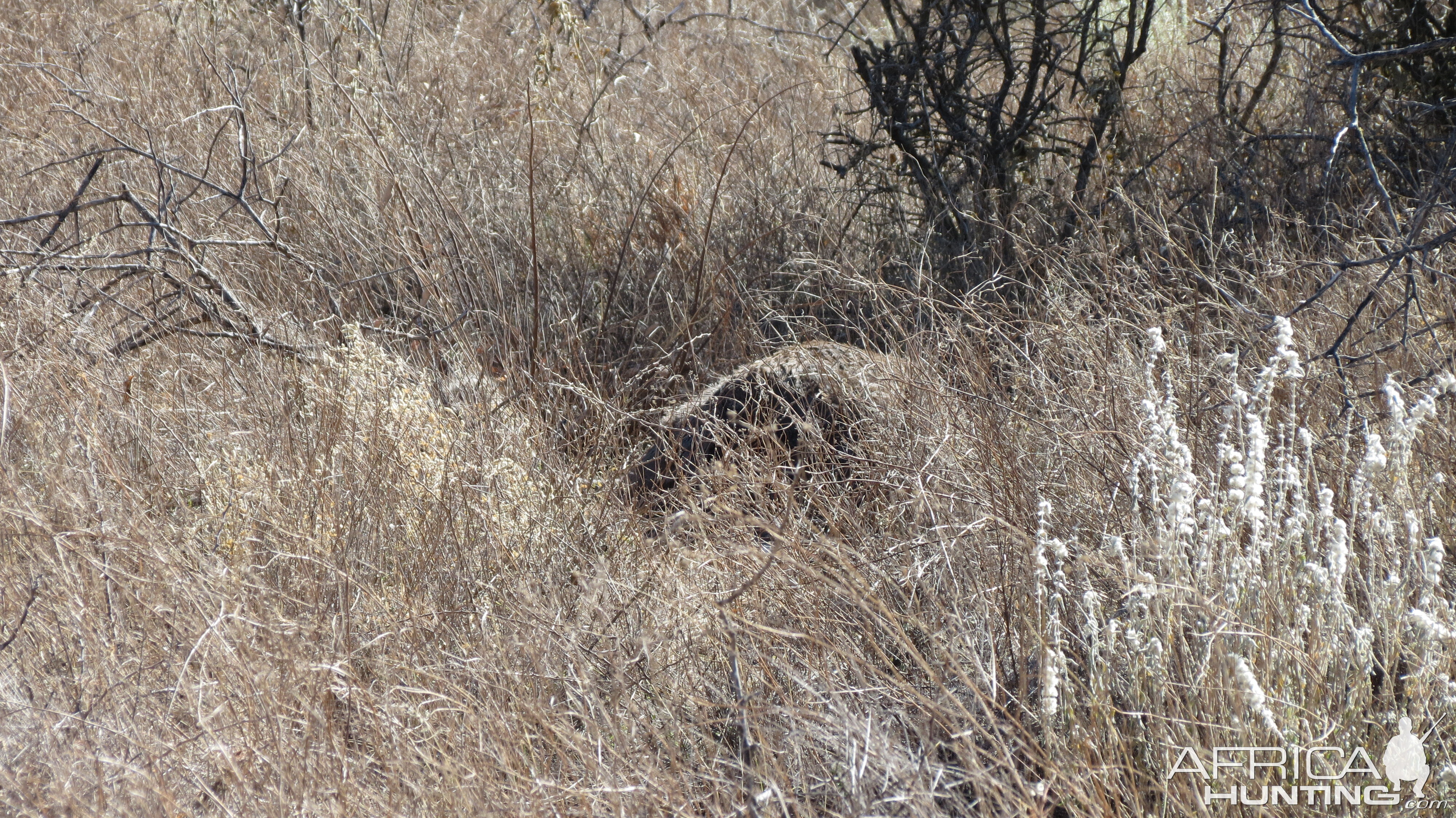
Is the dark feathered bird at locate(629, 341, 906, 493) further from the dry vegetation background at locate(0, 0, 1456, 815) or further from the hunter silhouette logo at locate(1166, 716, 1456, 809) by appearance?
the hunter silhouette logo at locate(1166, 716, 1456, 809)

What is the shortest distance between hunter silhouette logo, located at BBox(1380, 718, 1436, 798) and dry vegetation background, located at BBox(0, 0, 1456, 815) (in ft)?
0.15

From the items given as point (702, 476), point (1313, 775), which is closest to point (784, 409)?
point (702, 476)

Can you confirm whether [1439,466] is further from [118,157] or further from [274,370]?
[118,157]

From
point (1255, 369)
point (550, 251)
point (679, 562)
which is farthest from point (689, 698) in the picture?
point (550, 251)

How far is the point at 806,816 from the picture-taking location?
1549 mm

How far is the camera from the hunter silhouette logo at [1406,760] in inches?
57.5

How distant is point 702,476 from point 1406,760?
180 cm

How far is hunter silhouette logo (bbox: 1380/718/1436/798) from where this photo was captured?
1461mm

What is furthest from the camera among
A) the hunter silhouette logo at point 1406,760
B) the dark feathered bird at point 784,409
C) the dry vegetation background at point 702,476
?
the dark feathered bird at point 784,409

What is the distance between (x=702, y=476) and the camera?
292 cm

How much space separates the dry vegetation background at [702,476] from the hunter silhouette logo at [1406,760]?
5cm

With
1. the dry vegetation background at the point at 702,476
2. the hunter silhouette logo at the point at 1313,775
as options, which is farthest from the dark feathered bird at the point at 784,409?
the hunter silhouette logo at the point at 1313,775

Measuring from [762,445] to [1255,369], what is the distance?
55.6 inches

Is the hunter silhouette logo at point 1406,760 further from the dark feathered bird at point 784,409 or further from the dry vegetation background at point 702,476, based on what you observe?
the dark feathered bird at point 784,409
